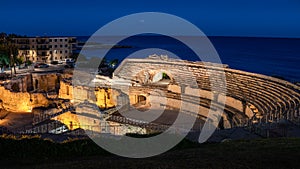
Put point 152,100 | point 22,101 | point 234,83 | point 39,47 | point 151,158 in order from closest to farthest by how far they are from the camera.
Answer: point 151,158
point 234,83
point 22,101
point 152,100
point 39,47

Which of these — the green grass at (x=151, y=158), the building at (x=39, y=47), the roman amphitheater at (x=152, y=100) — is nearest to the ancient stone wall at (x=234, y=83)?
the roman amphitheater at (x=152, y=100)

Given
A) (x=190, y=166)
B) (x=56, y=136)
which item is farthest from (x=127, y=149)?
(x=56, y=136)

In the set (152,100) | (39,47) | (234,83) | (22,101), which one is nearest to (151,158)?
(234,83)

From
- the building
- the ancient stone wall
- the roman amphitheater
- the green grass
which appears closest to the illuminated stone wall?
the roman amphitheater

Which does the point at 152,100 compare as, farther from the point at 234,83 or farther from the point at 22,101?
the point at 22,101

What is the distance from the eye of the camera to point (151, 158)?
10.5 metres

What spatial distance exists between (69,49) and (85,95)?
46412 mm

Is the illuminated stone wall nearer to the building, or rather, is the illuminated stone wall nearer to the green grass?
the green grass

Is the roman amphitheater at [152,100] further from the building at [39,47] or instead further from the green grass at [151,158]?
the building at [39,47]

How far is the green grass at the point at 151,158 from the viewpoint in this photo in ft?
30.5

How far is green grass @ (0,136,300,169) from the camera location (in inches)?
366

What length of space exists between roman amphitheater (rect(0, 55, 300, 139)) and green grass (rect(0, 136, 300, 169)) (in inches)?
377

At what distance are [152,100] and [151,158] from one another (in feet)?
83.4

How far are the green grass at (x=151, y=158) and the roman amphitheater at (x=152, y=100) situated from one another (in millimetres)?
9565
